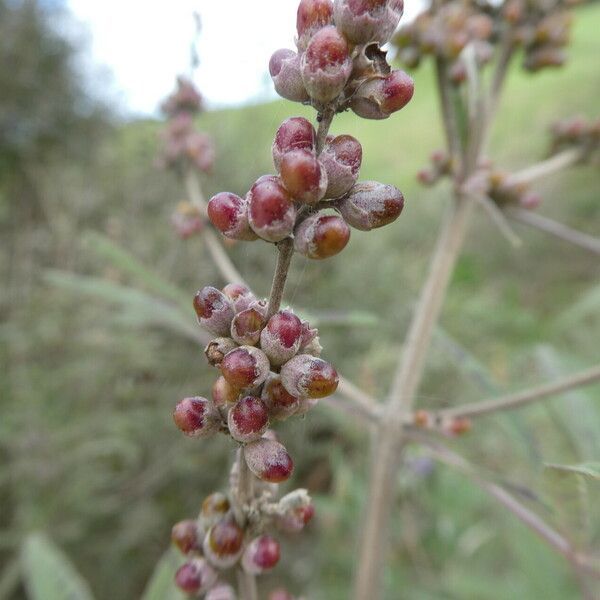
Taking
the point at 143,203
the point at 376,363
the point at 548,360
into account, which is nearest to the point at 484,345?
the point at 376,363

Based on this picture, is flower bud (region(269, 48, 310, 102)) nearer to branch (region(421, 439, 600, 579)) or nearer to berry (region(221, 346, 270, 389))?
berry (region(221, 346, 270, 389))

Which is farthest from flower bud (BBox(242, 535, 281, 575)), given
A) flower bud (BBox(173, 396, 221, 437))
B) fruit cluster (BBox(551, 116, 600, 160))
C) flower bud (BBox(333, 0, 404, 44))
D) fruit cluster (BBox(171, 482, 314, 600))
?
fruit cluster (BBox(551, 116, 600, 160))

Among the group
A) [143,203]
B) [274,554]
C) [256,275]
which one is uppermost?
[143,203]

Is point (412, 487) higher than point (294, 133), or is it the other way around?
point (412, 487)

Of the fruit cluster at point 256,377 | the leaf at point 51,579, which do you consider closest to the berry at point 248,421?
the fruit cluster at point 256,377

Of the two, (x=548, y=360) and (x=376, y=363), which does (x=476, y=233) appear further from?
(x=548, y=360)

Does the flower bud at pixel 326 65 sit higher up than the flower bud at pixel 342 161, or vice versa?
the flower bud at pixel 326 65

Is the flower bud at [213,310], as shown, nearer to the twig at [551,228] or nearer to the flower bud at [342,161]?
the flower bud at [342,161]
